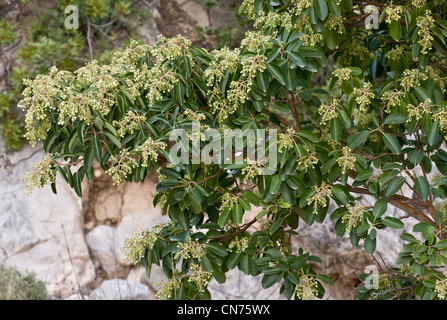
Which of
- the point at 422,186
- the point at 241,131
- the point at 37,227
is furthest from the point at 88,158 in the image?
the point at 37,227

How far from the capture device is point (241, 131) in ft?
6.12

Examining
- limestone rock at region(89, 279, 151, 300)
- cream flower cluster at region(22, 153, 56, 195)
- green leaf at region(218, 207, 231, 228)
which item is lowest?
limestone rock at region(89, 279, 151, 300)

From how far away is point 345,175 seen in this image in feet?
6.57

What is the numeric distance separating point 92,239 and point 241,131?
340 cm

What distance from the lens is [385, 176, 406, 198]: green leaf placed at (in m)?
1.95

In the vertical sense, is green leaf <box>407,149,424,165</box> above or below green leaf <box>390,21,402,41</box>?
below

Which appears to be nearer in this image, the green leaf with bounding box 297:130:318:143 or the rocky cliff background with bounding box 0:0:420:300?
the green leaf with bounding box 297:130:318:143

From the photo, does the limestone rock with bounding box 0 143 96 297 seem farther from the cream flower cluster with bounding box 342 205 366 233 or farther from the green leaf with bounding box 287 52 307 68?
the green leaf with bounding box 287 52 307 68

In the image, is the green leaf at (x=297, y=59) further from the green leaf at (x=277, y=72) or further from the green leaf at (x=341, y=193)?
the green leaf at (x=341, y=193)

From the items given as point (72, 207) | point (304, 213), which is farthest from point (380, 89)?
point (72, 207)

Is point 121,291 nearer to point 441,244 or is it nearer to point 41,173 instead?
point 41,173

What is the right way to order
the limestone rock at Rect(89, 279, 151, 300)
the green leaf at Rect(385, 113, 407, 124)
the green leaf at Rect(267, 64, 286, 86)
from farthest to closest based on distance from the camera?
the limestone rock at Rect(89, 279, 151, 300), the green leaf at Rect(385, 113, 407, 124), the green leaf at Rect(267, 64, 286, 86)

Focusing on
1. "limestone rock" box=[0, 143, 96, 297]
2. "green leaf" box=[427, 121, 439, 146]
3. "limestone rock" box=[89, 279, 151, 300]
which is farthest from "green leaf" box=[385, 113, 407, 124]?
"limestone rock" box=[0, 143, 96, 297]
